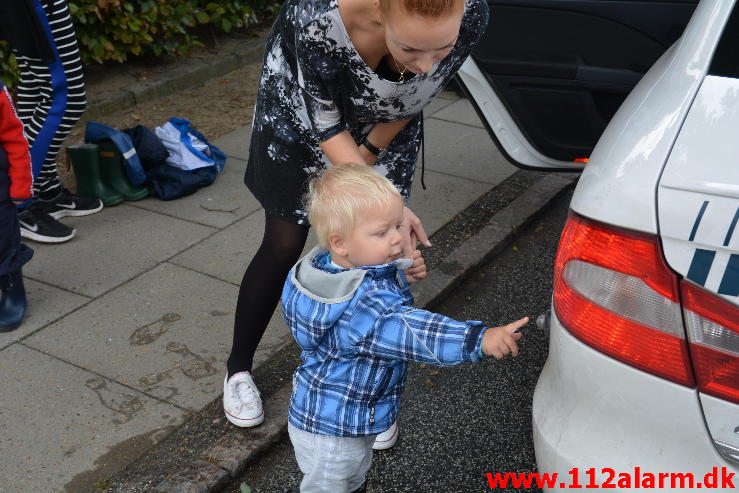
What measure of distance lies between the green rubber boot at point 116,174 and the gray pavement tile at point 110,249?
0.09m

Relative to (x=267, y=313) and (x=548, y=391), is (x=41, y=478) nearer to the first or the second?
(x=267, y=313)

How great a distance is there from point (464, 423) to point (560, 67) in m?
1.56

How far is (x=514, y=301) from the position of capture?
416 centimetres

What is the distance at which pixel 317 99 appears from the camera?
2.49 metres

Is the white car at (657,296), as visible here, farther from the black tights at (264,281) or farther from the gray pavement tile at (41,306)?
the gray pavement tile at (41,306)

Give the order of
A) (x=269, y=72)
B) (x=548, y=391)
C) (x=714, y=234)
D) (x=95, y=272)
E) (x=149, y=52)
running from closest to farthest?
(x=714, y=234)
(x=548, y=391)
(x=269, y=72)
(x=95, y=272)
(x=149, y=52)

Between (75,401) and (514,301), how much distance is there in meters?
2.06

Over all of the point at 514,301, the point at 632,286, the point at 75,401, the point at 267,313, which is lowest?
the point at 514,301

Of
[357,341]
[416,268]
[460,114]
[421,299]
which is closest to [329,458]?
[357,341]

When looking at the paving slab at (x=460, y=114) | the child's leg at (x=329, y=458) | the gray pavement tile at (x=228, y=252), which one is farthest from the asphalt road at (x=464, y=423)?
the paving slab at (x=460, y=114)

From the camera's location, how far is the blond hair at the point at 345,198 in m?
2.02

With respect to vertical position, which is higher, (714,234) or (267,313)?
(714,234)

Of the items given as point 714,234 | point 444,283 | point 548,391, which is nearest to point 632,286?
point 714,234

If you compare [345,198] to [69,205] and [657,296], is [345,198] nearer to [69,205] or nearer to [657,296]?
[657,296]
